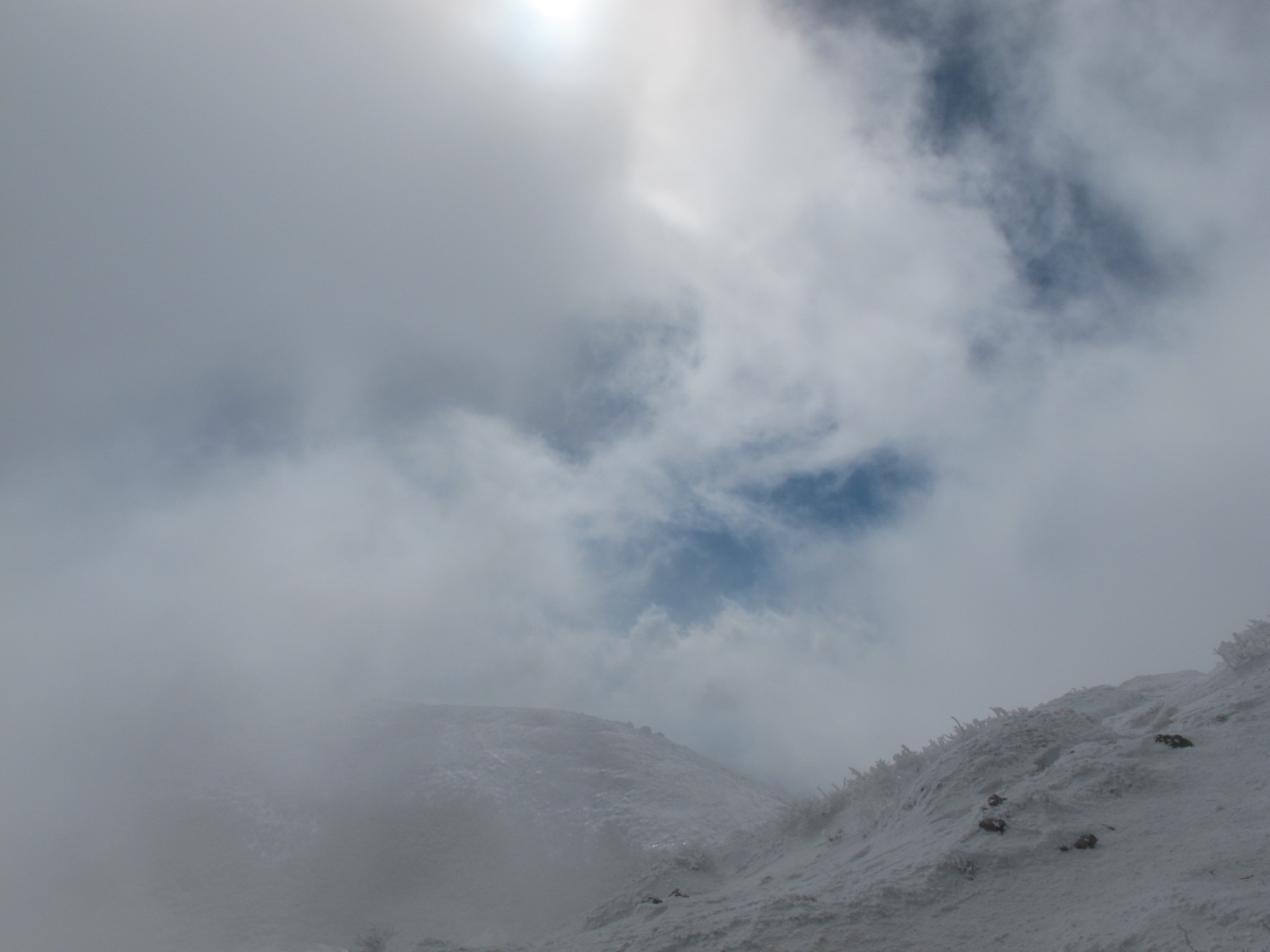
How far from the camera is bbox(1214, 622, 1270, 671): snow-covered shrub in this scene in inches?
623

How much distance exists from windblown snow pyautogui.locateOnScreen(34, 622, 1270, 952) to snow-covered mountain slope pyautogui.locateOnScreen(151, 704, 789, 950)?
165 mm

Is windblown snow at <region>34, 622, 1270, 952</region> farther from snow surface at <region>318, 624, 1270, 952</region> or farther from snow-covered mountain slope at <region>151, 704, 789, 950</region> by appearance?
snow-covered mountain slope at <region>151, 704, 789, 950</region>

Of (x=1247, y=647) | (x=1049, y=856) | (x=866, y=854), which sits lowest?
(x=1049, y=856)

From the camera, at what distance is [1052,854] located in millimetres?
11664

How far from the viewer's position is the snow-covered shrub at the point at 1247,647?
Result: 15820 millimetres

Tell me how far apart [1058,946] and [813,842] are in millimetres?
11514

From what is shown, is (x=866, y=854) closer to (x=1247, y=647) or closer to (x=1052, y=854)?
(x=1052, y=854)

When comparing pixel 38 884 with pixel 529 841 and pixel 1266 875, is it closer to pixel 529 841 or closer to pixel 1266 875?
pixel 529 841

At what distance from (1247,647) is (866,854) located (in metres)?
9.99

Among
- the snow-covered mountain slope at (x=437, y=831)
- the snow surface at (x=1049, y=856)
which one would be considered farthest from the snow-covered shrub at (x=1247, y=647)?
the snow-covered mountain slope at (x=437, y=831)

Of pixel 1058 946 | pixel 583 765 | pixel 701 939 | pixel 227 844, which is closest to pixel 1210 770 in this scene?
pixel 1058 946

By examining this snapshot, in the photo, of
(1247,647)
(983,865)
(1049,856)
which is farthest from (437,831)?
(1247,647)

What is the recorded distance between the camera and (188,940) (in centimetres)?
3503

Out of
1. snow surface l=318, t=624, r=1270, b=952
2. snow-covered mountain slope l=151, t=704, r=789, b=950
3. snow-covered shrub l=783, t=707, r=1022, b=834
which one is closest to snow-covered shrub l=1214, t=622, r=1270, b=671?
snow surface l=318, t=624, r=1270, b=952
